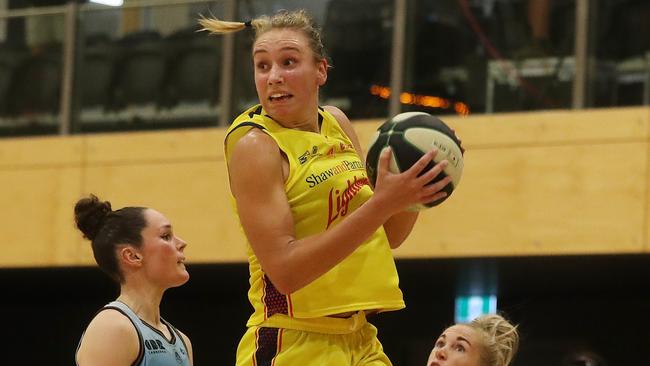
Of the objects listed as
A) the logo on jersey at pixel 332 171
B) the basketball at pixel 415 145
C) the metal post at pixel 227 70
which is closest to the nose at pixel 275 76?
the logo on jersey at pixel 332 171

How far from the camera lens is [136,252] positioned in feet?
14.4

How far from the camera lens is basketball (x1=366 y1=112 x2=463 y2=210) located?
3316 millimetres

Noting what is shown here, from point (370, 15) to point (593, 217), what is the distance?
193 centimetres

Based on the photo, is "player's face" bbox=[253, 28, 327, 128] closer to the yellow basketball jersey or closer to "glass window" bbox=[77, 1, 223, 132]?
the yellow basketball jersey

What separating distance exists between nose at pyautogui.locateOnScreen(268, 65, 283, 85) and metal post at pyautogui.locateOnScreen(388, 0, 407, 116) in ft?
15.3

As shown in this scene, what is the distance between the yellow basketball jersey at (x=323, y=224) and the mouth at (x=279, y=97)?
7 centimetres

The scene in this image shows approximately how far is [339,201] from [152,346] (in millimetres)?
927

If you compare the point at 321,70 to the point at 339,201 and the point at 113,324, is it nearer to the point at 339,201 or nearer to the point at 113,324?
the point at 339,201

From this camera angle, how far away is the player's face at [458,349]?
177 inches

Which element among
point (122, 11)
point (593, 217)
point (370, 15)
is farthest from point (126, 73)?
point (593, 217)

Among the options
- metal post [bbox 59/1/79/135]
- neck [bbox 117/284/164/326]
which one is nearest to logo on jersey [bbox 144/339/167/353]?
neck [bbox 117/284/164/326]

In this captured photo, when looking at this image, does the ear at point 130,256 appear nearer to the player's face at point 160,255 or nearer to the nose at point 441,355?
the player's face at point 160,255

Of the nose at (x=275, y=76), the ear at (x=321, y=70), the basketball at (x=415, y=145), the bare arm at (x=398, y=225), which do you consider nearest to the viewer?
the basketball at (x=415, y=145)

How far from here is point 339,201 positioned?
147 inches
